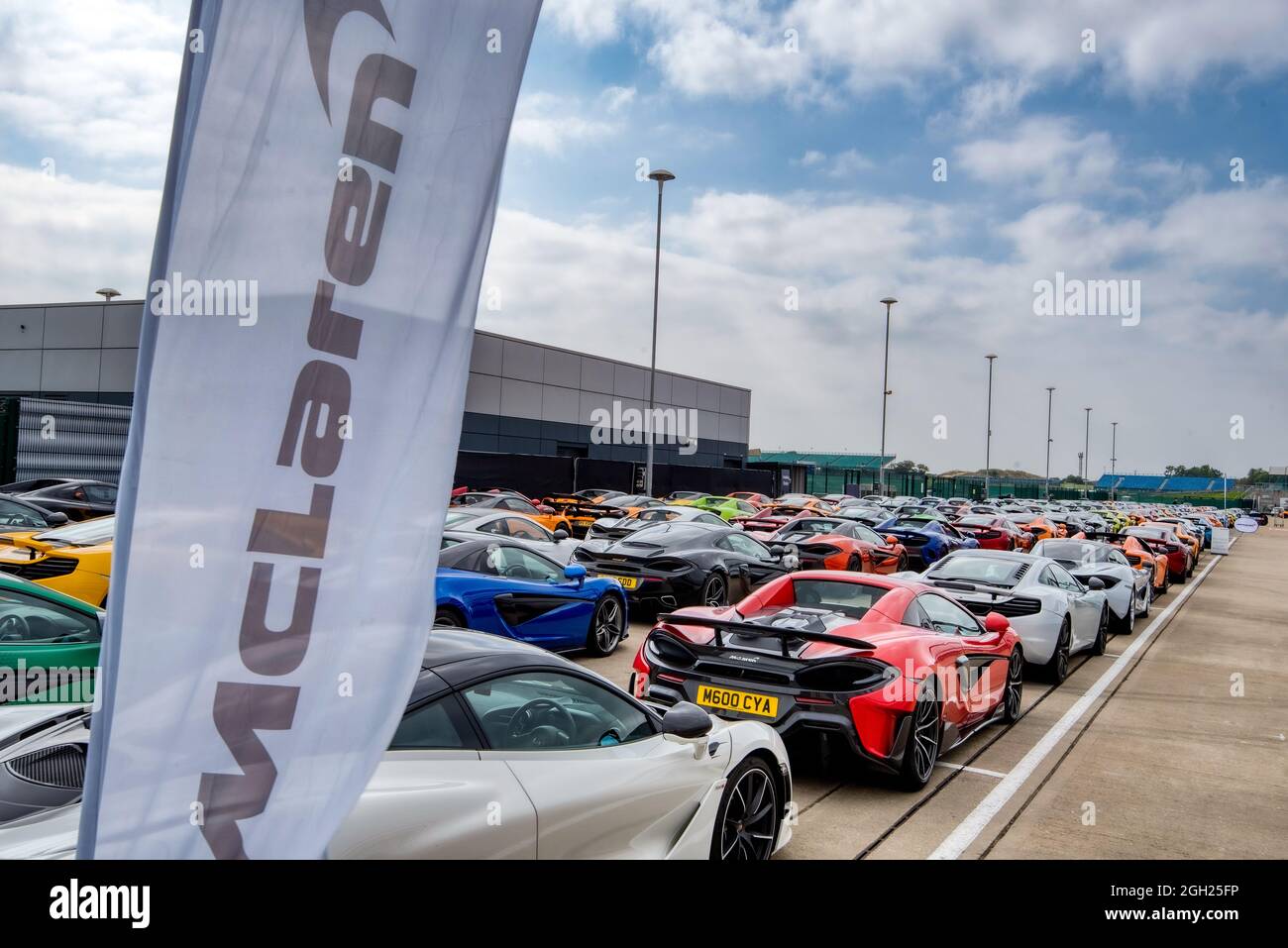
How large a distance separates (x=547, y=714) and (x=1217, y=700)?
8424mm

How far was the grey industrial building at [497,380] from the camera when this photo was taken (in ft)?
121

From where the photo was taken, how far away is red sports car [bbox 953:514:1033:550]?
22844 millimetres

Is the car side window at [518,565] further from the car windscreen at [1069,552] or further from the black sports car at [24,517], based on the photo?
the car windscreen at [1069,552]

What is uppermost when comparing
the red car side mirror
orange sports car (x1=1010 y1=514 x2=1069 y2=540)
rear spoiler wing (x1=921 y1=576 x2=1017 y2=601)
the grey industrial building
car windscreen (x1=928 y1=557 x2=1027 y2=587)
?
the grey industrial building

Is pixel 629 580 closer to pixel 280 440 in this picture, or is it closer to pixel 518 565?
pixel 518 565

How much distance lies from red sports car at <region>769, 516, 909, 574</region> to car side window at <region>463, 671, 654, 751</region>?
11.4m

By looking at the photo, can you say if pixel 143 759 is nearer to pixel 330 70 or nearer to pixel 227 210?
pixel 227 210

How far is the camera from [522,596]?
905cm

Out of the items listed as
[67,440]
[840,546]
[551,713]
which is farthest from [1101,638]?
[67,440]

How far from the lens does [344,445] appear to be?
219 cm

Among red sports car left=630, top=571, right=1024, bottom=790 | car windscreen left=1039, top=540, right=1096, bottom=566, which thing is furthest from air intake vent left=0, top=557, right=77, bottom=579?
car windscreen left=1039, top=540, right=1096, bottom=566

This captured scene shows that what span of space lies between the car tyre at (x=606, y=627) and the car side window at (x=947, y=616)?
377 centimetres

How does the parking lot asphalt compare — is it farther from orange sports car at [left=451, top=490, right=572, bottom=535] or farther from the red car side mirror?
orange sports car at [left=451, top=490, right=572, bottom=535]
